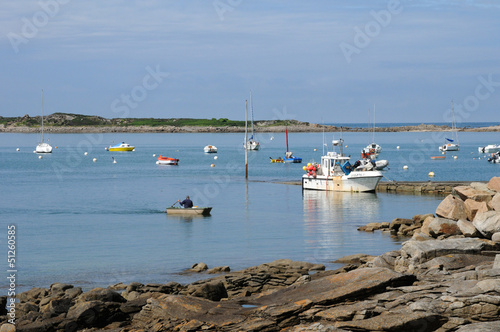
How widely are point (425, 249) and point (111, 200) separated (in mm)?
35880

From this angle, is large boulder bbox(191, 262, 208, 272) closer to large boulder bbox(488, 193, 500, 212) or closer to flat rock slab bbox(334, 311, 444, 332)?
large boulder bbox(488, 193, 500, 212)

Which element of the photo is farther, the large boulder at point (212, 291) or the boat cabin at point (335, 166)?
the boat cabin at point (335, 166)

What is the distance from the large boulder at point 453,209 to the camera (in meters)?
21.5

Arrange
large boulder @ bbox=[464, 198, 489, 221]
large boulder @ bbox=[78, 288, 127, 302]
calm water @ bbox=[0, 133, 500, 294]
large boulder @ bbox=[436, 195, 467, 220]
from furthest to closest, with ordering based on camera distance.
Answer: calm water @ bbox=[0, 133, 500, 294] < large boulder @ bbox=[436, 195, 467, 220] < large boulder @ bbox=[464, 198, 489, 221] < large boulder @ bbox=[78, 288, 127, 302]

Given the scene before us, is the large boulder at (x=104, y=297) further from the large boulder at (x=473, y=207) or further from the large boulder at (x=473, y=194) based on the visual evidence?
the large boulder at (x=473, y=194)

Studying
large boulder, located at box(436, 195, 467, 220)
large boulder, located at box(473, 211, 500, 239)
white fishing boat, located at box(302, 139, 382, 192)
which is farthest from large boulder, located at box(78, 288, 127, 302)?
white fishing boat, located at box(302, 139, 382, 192)

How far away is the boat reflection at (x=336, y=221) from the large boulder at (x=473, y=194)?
5.05 m

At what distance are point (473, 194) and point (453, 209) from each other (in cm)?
83

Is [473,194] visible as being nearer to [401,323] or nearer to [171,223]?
[401,323]

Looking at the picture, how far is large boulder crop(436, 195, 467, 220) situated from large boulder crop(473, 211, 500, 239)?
2.03 metres

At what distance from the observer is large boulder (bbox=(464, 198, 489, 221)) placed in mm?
20600

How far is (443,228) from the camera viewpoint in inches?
813

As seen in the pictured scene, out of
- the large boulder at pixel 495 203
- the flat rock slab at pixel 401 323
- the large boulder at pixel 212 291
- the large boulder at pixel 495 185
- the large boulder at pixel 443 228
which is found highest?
the large boulder at pixel 495 185

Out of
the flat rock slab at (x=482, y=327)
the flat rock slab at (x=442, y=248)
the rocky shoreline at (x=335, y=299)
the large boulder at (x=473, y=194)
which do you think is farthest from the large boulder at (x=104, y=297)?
the large boulder at (x=473, y=194)
